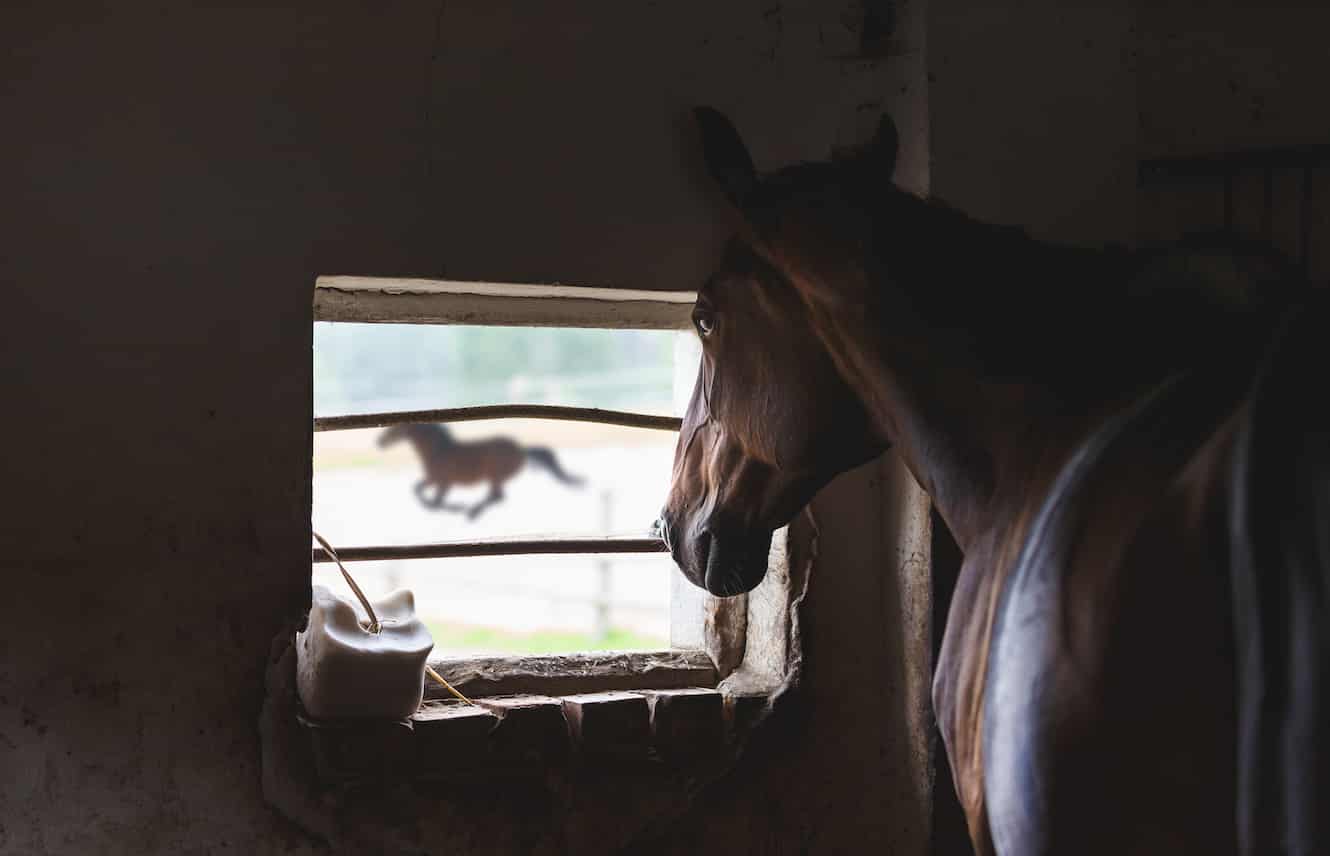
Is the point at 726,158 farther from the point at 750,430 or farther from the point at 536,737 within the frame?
the point at 536,737

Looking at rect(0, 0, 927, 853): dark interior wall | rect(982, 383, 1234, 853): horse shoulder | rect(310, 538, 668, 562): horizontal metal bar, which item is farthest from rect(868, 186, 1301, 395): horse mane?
rect(310, 538, 668, 562): horizontal metal bar

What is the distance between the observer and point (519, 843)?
58.2 inches

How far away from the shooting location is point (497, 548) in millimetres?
1659

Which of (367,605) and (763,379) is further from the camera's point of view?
(367,605)

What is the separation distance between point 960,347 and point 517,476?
712 cm

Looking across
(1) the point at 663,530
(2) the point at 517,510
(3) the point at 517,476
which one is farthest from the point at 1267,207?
(2) the point at 517,510

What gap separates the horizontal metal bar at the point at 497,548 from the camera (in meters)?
1.58

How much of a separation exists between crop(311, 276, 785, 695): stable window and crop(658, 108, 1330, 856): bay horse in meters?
0.47

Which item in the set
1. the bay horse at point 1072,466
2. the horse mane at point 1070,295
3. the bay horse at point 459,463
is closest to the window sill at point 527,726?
the bay horse at point 1072,466

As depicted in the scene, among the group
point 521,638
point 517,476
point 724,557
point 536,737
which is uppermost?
point 724,557

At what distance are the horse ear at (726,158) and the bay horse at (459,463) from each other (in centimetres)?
598

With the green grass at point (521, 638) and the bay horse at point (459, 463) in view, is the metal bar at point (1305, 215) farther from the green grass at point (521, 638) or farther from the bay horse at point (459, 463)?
the bay horse at point (459, 463)

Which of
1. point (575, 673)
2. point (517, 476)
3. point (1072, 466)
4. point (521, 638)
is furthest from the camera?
point (521, 638)

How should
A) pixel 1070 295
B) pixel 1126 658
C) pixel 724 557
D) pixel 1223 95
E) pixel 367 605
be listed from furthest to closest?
1. pixel 1223 95
2. pixel 367 605
3. pixel 724 557
4. pixel 1070 295
5. pixel 1126 658
